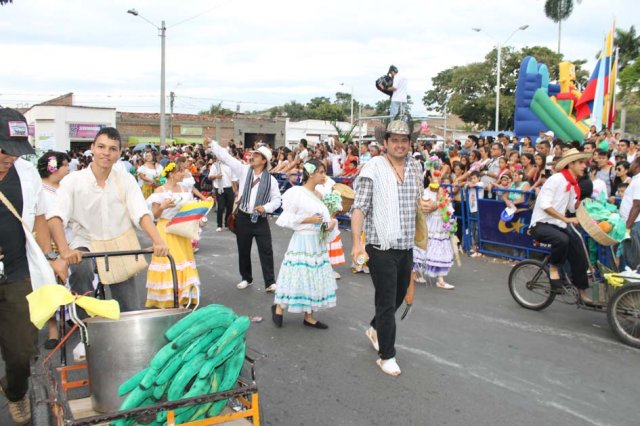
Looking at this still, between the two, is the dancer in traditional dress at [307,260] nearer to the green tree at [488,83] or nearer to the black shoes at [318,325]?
the black shoes at [318,325]

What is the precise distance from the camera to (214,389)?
9.43 feet

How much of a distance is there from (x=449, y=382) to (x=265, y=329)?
2.22m

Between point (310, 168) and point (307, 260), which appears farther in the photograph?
point (310, 168)

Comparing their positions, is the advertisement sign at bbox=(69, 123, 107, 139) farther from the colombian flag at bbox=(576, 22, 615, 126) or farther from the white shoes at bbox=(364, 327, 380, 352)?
the white shoes at bbox=(364, 327, 380, 352)

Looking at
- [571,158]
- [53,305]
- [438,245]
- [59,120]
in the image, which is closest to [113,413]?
[53,305]

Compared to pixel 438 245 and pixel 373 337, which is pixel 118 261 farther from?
pixel 438 245

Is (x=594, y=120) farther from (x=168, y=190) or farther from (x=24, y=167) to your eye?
(x=24, y=167)

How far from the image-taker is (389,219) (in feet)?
16.1

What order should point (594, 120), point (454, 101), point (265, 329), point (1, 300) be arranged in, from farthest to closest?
1. point (454, 101)
2. point (594, 120)
3. point (265, 329)
4. point (1, 300)

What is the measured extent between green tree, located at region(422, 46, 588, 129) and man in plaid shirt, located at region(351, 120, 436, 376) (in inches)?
1796

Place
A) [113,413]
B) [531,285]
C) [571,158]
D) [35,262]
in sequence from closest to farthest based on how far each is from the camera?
[113,413] < [35,262] < [571,158] < [531,285]

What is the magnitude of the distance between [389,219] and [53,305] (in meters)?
2.82

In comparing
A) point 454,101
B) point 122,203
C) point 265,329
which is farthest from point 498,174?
point 454,101

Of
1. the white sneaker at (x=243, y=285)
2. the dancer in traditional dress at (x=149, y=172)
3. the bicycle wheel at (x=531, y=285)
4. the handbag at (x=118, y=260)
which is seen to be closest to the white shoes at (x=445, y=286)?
the bicycle wheel at (x=531, y=285)
